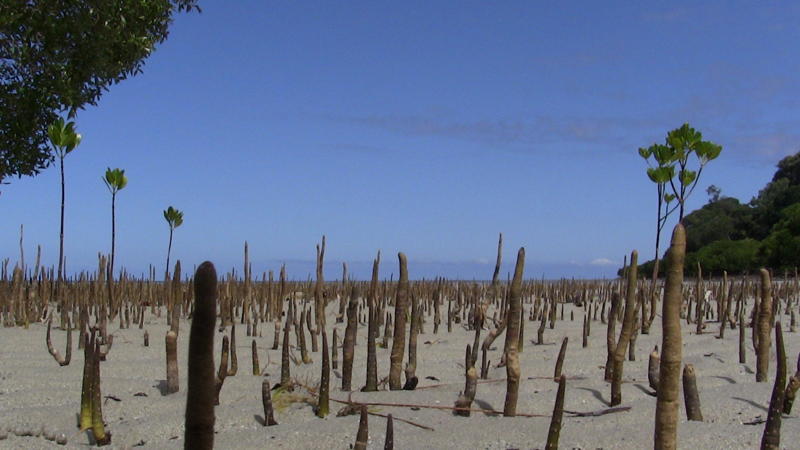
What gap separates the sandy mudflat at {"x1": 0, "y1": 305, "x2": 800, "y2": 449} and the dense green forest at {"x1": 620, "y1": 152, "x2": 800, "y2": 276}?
13610 millimetres

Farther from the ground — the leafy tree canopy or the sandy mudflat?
the leafy tree canopy

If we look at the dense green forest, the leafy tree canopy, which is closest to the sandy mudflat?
the leafy tree canopy

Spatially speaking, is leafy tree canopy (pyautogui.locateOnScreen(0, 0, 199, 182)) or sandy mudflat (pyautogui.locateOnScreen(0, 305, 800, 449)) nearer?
sandy mudflat (pyautogui.locateOnScreen(0, 305, 800, 449))

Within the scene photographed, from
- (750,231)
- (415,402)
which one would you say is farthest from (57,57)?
(750,231)

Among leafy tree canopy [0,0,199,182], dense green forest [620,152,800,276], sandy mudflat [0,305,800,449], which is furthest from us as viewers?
dense green forest [620,152,800,276]

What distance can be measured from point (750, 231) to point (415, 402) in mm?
23269

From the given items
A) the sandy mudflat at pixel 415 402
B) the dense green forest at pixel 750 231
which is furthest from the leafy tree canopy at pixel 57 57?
the dense green forest at pixel 750 231

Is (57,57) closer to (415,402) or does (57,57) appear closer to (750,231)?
(415,402)

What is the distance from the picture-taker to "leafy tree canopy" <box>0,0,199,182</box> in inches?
320

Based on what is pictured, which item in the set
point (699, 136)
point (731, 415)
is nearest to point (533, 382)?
point (731, 415)

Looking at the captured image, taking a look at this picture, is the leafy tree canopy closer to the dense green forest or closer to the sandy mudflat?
the sandy mudflat

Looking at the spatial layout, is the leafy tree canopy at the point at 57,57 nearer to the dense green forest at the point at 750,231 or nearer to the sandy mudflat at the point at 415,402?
the sandy mudflat at the point at 415,402

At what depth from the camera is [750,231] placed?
78.3 ft

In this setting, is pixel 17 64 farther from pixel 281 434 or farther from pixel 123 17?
pixel 281 434
